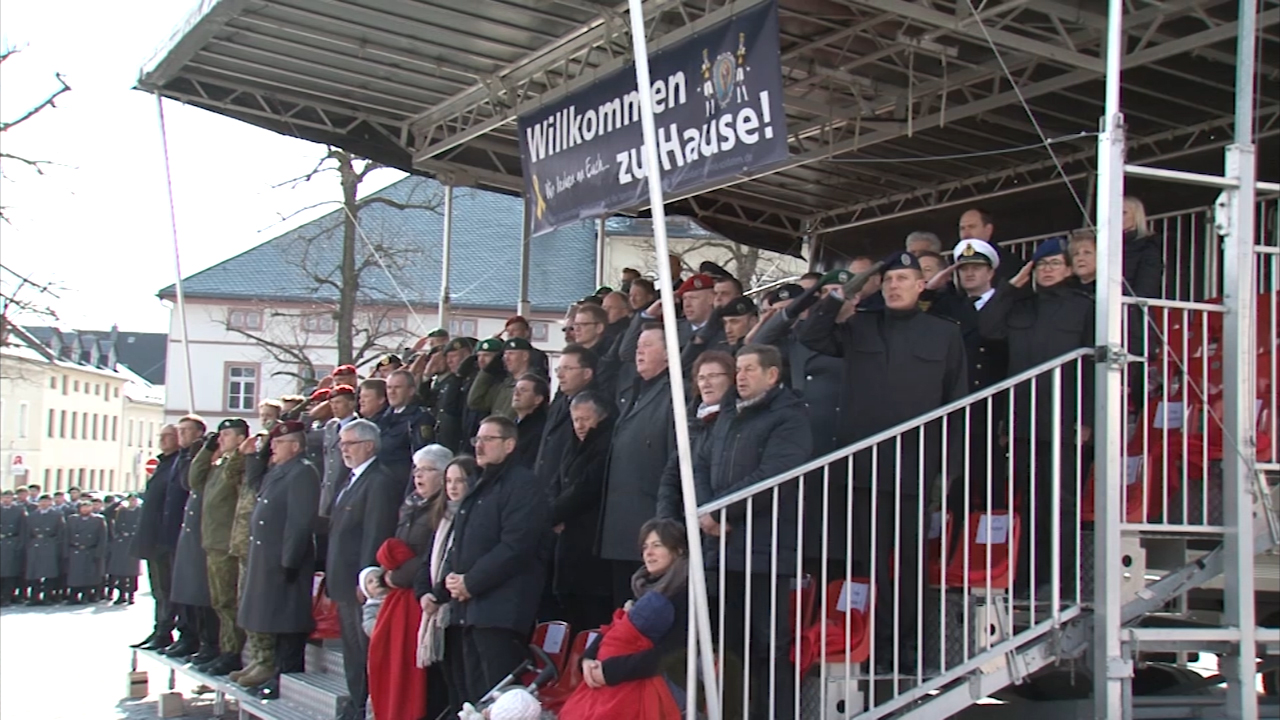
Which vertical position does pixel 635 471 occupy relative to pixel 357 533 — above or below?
above

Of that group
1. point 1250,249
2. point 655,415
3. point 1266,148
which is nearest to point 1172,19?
point 1266,148

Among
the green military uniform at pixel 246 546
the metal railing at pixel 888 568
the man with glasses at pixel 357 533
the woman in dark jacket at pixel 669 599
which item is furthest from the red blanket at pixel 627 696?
the green military uniform at pixel 246 546

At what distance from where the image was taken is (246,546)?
9219mm

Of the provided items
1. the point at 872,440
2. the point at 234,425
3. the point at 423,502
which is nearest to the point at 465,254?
the point at 234,425

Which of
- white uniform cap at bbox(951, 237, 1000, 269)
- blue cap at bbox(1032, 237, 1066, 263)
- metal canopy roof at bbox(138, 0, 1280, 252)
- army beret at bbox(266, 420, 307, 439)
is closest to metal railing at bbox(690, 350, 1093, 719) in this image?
blue cap at bbox(1032, 237, 1066, 263)

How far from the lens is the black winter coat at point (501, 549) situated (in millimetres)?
6121

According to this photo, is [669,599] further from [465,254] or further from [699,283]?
[465,254]

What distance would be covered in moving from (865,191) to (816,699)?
8.60 m

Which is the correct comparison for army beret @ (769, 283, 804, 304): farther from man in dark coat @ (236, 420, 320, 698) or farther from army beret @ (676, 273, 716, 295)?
man in dark coat @ (236, 420, 320, 698)

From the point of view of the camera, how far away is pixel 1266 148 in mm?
9719

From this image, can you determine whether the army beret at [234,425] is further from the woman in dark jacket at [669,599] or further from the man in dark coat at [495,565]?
the woman in dark jacket at [669,599]

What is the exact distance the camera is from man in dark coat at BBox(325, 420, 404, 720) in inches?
295

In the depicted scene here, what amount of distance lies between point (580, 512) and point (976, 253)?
215 centimetres

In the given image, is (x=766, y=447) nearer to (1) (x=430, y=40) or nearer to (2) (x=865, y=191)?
(1) (x=430, y=40)
